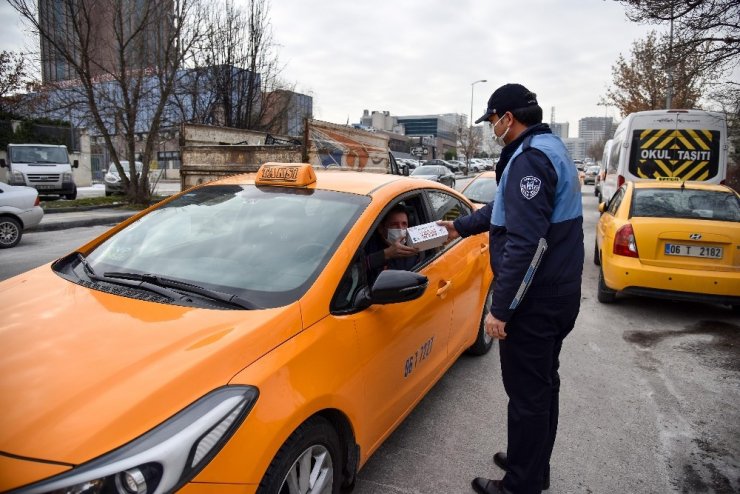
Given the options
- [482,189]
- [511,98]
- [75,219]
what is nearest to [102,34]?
[75,219]

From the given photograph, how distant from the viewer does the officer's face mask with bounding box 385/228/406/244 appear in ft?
9.58

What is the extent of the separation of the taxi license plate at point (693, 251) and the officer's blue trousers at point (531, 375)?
3.68 m

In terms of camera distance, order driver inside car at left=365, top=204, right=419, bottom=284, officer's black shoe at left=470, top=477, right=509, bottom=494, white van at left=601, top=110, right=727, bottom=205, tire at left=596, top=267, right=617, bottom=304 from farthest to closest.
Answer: white van at left=601, top=110, right=727, bottom=205, tire at left=596, top=267, right=617, bottom=304, driver inside car at left=365, top=204, right=419, bottom=284, officer's black shoe at left=470, top=477, right=509, bottom=494

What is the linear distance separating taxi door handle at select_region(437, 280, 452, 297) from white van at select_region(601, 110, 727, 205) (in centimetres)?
Result: 968

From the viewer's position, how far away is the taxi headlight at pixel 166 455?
1283 millimetres

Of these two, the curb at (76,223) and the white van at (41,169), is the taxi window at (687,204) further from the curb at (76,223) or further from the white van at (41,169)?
the white van at (41,169)

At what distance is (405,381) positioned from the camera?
2.64m

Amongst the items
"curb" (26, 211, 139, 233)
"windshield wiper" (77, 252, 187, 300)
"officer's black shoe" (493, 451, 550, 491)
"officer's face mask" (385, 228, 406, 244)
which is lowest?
"officer's black shoe" (493, 451, 550, 491)

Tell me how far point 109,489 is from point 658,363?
441cm

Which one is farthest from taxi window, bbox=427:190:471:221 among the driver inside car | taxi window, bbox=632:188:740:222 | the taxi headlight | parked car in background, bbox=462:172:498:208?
parked car in background, bbox=462:172:498:208

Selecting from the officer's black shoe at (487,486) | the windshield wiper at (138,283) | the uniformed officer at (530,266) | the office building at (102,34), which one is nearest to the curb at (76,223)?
the office building at (102,34)

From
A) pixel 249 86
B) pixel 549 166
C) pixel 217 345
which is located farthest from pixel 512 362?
pixel 249 86

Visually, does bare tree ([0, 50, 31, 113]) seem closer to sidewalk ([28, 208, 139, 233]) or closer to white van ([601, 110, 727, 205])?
sidewalk ([28, 208, 139, 233])

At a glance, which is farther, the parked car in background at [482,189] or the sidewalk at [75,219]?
the sidewalk at [75,219]
